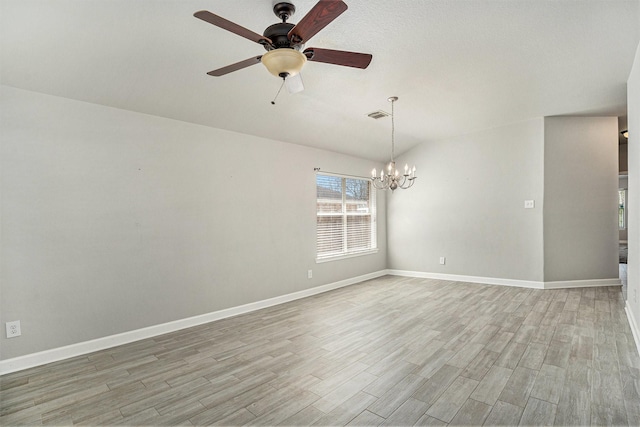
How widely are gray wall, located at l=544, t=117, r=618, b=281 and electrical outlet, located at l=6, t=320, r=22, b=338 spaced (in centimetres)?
667

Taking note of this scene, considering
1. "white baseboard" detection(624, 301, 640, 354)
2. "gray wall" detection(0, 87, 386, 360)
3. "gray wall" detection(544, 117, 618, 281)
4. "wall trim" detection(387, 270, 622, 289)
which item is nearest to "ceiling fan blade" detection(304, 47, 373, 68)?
"gray wall" detection(0, 87, 386, 360)

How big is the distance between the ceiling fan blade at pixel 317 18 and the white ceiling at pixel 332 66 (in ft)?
1.90

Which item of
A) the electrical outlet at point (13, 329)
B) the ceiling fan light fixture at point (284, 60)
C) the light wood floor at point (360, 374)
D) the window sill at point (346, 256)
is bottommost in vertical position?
the light wood floor at point (360, 374)

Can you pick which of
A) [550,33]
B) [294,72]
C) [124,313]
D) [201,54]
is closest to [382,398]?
[294,72]

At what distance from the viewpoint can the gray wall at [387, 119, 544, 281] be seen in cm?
516

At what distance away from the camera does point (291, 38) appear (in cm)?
190

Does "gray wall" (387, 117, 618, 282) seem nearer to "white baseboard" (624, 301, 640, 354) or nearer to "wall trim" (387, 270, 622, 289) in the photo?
"wall trim" (387, 270, 622, 289)

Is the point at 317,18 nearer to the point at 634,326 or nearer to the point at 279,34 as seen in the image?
the point at 279,34

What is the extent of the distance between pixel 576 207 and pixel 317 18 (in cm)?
545

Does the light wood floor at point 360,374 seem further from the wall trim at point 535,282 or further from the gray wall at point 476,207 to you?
the gray wall at point 476,207

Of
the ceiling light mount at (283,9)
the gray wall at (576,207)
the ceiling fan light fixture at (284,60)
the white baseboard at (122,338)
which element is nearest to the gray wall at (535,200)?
the gray wall at (576,207)

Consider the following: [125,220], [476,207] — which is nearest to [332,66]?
[125,220]

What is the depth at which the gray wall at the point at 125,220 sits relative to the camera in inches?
109

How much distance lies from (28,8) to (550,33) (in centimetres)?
408
